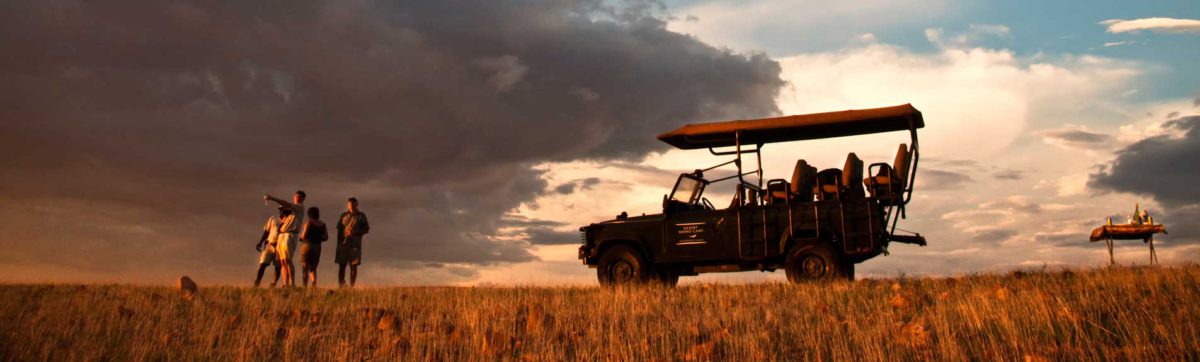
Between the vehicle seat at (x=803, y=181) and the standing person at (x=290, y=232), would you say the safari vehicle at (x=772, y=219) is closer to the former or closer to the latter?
the vehicle seat at (x=803, y=181)

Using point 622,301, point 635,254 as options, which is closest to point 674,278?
point 635,254

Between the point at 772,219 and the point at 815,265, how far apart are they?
40.8 inches

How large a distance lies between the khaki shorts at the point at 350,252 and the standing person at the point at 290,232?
904mm

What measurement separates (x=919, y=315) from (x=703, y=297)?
3.40 metres

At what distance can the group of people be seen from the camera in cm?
1628

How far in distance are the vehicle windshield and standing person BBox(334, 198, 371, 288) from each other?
611 centimetres

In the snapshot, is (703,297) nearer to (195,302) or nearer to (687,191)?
(687,191)

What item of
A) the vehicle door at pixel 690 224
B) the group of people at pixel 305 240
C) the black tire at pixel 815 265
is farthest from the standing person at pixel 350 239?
the black tire at pixel 815 265

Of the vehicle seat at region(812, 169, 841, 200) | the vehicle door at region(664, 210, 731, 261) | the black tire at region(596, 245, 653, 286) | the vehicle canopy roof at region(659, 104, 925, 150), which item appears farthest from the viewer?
the black tire at region(596, 245, 653, 286)

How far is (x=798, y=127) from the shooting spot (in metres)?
14.6

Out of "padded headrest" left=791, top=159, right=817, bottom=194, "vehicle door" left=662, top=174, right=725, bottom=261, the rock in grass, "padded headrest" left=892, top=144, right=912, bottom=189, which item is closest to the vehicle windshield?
"vehicle door" left=662, top=174, right=725, bottom=261

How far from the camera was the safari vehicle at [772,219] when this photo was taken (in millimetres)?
14141

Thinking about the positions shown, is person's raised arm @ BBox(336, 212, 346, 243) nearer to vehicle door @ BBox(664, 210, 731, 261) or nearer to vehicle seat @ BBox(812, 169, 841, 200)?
vehicle door @ BBox(664, 210, 731, 261)

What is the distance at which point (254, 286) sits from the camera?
17031mm
